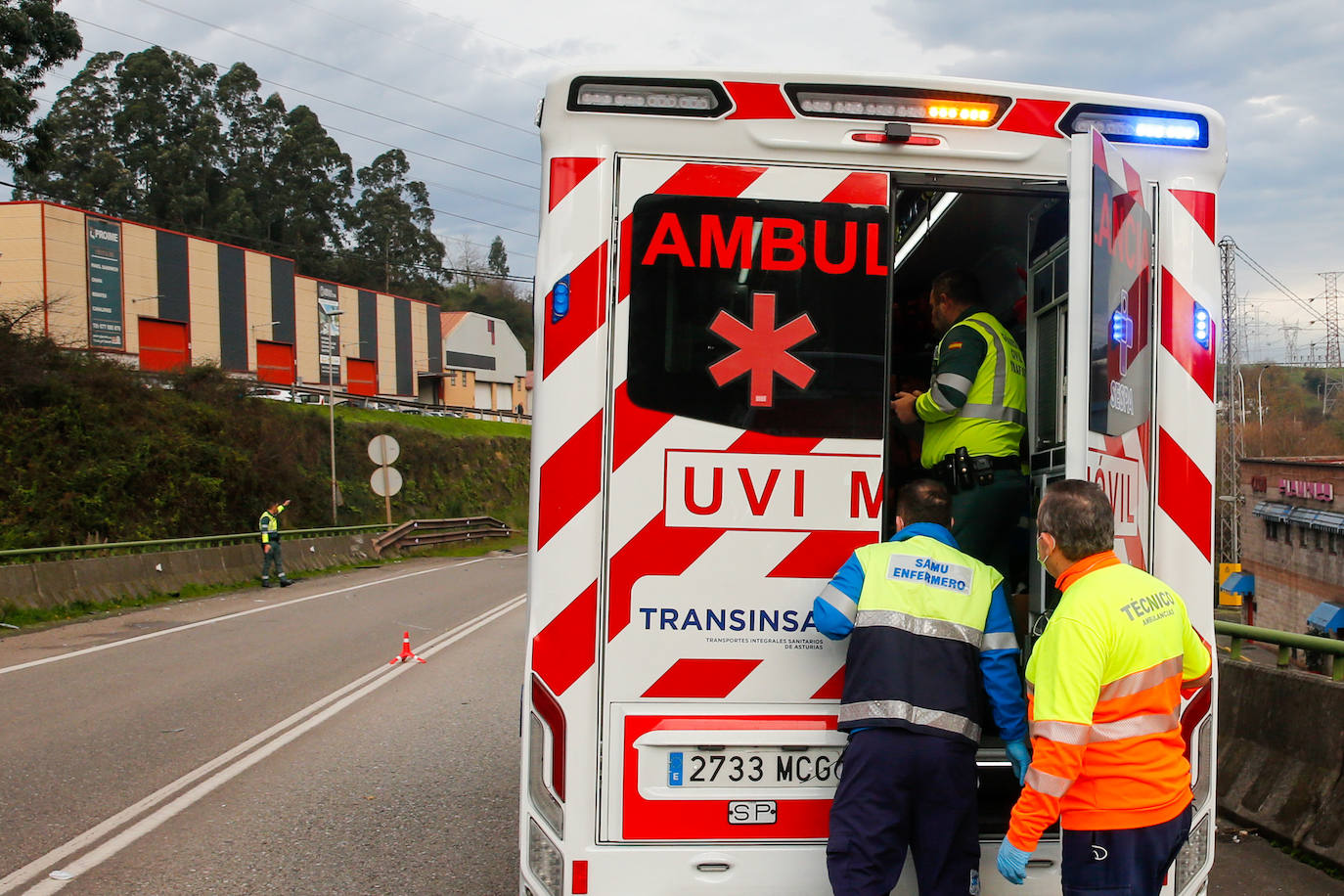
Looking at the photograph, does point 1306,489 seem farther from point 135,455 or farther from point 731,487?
point 731,487

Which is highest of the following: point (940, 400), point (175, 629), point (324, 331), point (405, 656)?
point (324, 331)

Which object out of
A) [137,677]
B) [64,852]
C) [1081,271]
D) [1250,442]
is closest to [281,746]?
[64,852]

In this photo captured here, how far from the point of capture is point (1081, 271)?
294cm

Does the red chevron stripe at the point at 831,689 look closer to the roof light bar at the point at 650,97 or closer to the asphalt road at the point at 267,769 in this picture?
the roof light bar at the point at 650,97

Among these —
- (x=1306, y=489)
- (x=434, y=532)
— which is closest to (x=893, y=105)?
(x=434, y=532)

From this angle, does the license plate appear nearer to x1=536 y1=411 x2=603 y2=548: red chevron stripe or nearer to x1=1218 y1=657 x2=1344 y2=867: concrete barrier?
x1=536 y1=411 x2=603 y2=548: red chevron stripe

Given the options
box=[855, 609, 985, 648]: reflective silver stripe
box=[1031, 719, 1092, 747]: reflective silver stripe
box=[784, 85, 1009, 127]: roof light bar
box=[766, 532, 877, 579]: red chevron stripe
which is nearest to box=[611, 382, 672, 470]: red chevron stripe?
box=[766, 532, 877, 579]: red chevron stripe

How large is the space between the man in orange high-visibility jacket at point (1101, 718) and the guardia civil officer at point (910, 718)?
301 mm

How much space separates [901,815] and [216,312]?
61.2m

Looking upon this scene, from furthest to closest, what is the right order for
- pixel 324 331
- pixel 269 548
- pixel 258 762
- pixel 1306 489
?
pixel 324 331 < pixel 1306 489 < pixel 269 548 < pixel 258 762

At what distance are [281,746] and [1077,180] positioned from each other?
682 centimetres

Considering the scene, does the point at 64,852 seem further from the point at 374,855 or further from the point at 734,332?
the point at 734,332

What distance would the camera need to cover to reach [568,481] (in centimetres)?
330

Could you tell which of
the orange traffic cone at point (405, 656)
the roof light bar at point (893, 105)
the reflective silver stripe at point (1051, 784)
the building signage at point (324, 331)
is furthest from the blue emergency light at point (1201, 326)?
the building signage at point (324, 331)
